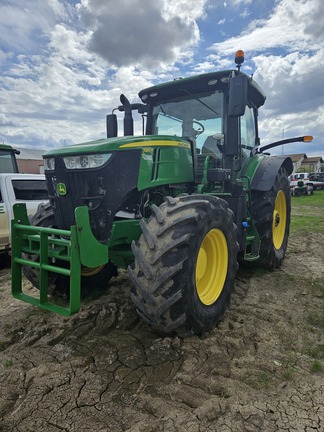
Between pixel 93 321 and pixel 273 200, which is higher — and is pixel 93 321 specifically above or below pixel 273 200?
below

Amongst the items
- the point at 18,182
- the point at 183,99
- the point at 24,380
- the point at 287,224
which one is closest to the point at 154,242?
the point at 24,380

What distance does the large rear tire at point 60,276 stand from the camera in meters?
3.48

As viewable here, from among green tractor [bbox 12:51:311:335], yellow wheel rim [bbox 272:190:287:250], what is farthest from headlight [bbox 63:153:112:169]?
yellow wheel rim [bbox 272:190:287:250]

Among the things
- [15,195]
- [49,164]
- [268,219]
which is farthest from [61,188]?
[15,195]

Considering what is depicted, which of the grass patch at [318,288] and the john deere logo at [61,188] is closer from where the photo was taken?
the john deere logo at [61,188]

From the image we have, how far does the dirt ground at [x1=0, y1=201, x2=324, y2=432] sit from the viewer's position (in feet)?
6.65

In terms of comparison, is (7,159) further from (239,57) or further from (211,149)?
(239,57)

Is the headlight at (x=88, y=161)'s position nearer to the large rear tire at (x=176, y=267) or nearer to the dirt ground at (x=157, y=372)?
the large rear tire at (x=176, y=267)

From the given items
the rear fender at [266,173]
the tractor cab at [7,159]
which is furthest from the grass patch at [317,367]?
the tractor cab at [7,159]

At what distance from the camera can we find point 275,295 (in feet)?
13.6

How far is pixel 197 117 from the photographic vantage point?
434 centimetres

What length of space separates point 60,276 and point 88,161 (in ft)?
4.85

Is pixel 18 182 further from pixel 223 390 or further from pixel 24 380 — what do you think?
pixel 223 390

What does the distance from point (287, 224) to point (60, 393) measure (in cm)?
478
